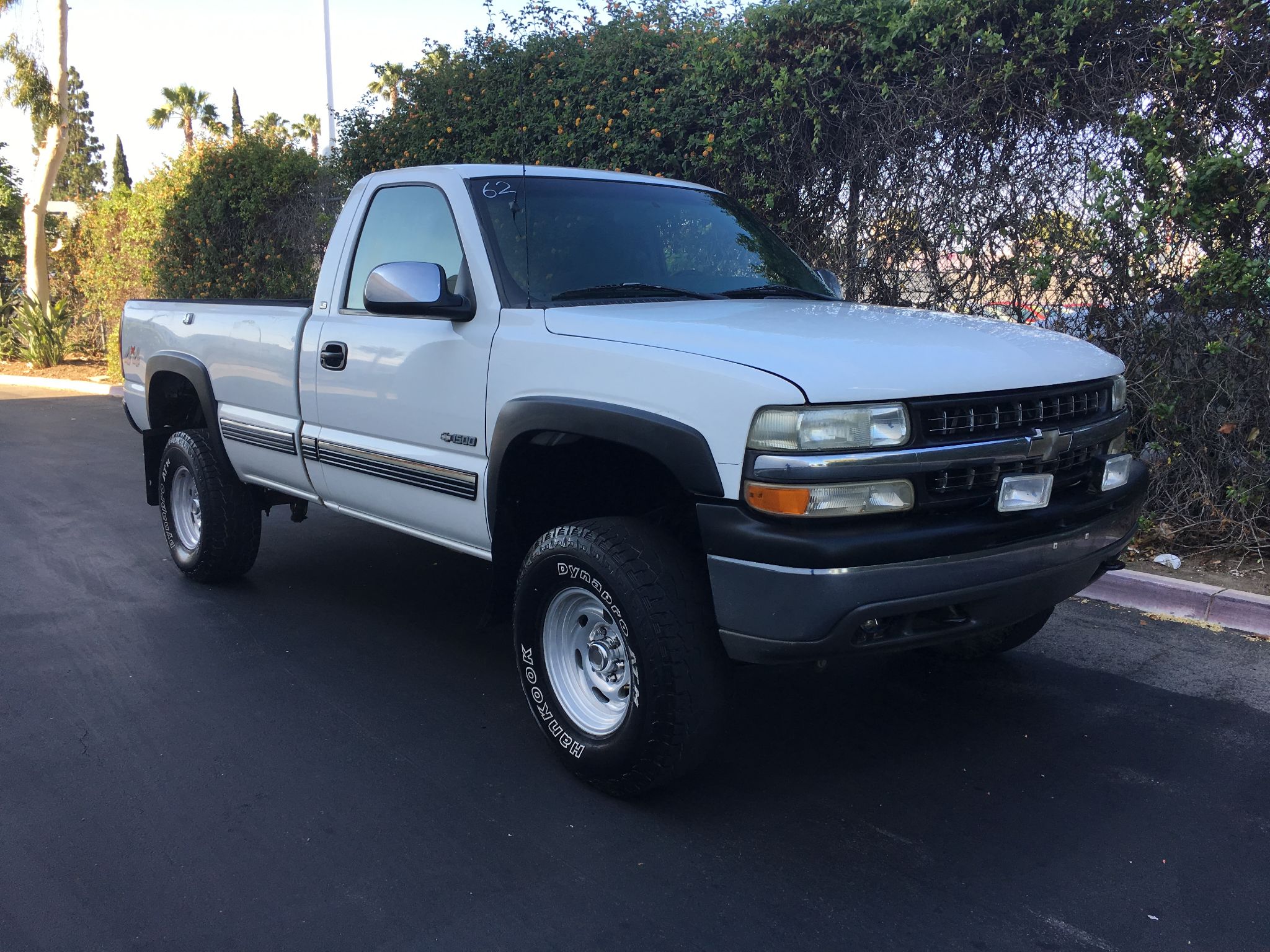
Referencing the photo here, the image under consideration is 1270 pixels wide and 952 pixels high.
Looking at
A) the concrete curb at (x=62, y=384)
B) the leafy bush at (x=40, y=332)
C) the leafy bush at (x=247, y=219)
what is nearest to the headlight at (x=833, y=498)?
the leafy bush at (x=247, y=219)

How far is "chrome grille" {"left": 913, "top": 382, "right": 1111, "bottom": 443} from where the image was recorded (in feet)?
10.0

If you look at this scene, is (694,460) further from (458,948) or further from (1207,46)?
(1207,46)

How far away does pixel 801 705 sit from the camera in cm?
426

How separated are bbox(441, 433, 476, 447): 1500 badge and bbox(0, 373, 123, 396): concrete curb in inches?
532

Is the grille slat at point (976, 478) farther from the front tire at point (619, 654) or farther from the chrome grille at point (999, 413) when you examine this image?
the front tire at point (619, 654)

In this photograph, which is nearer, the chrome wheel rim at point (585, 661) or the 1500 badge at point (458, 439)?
the chrome wheel rim at point (585, 661)

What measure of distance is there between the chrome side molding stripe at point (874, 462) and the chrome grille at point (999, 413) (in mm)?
47

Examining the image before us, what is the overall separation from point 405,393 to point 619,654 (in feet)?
4.62

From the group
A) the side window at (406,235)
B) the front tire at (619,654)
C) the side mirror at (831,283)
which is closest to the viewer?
the front tire at (619,654)

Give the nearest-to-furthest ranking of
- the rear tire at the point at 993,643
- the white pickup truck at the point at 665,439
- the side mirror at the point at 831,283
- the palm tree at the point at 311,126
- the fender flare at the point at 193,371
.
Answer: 1. the white pickup truck at the point at 665,439
2. the rear tire at the point at 993,643
3. the side mirror at the point at 831,283
4. the fender flare at the point at 193,371
5. the palm tree at the point at 311,126

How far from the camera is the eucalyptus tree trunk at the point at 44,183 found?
2078cm

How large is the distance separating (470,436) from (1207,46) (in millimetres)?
4686

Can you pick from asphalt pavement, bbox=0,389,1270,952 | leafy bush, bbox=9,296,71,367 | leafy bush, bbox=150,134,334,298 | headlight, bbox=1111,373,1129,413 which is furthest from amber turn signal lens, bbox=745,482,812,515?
leafy bush, bbox=9,296,71,367

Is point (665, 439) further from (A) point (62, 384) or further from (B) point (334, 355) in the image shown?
(A) point (62, 384)
